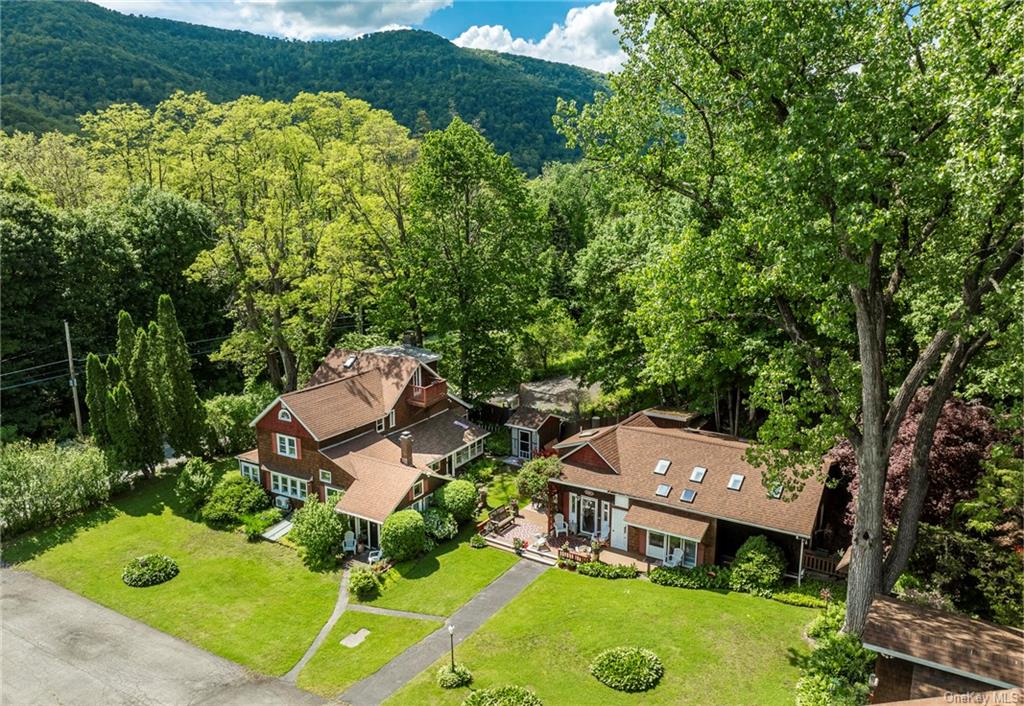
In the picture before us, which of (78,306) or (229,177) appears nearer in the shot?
(78,306)

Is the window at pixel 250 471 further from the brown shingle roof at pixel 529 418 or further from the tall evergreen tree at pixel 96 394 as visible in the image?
the brown shingle roof at pixel 529 418

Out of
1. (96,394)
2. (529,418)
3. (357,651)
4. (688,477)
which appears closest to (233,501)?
(96,394)

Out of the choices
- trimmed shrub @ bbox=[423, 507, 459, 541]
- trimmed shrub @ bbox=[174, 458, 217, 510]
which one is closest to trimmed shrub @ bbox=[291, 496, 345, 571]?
trimmed shrub @ bbox=[423, 507, 459, 541]

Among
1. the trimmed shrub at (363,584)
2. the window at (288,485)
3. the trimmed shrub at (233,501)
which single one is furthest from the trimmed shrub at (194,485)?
the trimmed shrub at (363,584)

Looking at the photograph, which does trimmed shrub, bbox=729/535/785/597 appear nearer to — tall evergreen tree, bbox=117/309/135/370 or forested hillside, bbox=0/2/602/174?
tall evergreen tree, bbox=117/309/135/370

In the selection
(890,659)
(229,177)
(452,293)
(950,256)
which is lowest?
(890,659)

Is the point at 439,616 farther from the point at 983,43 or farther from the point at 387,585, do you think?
the point at 983,43

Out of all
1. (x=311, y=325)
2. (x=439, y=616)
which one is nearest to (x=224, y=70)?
(x=311, y=325)
